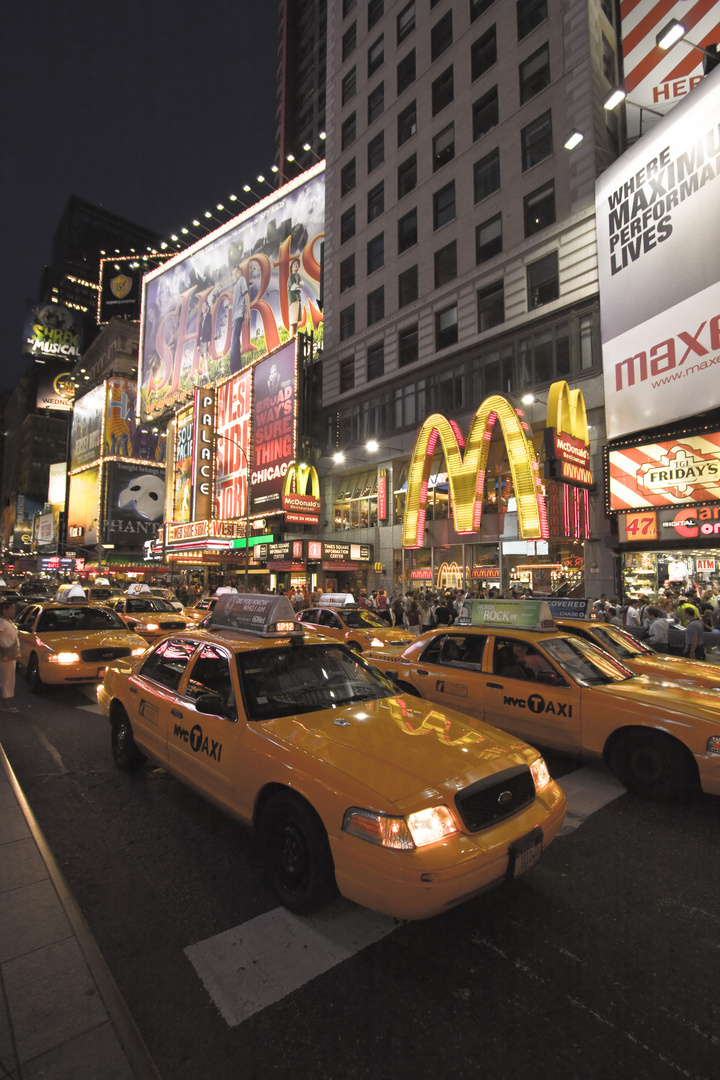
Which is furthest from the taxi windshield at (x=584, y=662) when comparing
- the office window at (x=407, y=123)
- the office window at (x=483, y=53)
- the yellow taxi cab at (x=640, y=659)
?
the office window at (x=407, y=123)

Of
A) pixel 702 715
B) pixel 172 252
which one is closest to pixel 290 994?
pixel 702 715

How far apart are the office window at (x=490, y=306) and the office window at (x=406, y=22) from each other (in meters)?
19.1

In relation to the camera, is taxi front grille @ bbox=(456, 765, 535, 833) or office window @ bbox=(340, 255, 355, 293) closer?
taxi front grille @ bbox=(456, 765, 535, 833)

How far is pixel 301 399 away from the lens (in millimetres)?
33844

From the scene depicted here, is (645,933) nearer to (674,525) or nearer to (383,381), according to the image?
(674,525)

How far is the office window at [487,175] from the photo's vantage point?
24.4 meters

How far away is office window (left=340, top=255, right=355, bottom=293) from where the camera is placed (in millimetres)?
33219

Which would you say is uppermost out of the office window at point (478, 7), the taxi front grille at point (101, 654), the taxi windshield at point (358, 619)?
the office window at point (478, 7)

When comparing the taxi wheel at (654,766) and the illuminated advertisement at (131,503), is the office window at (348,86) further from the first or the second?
the illuminated advertisement at (131,503)

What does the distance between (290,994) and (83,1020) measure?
3.15 feet

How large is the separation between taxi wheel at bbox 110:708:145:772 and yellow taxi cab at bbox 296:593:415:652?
5.61 m

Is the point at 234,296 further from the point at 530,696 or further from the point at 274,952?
the point at 274,952

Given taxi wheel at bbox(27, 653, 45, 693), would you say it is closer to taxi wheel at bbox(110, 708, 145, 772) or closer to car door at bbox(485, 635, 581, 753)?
taxi wheel at bbox(110, 708, 145, 772)

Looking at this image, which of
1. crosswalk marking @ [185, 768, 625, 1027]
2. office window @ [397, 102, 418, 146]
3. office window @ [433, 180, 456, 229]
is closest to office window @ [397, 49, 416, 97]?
office window @ [397, 102, 418, 146]
